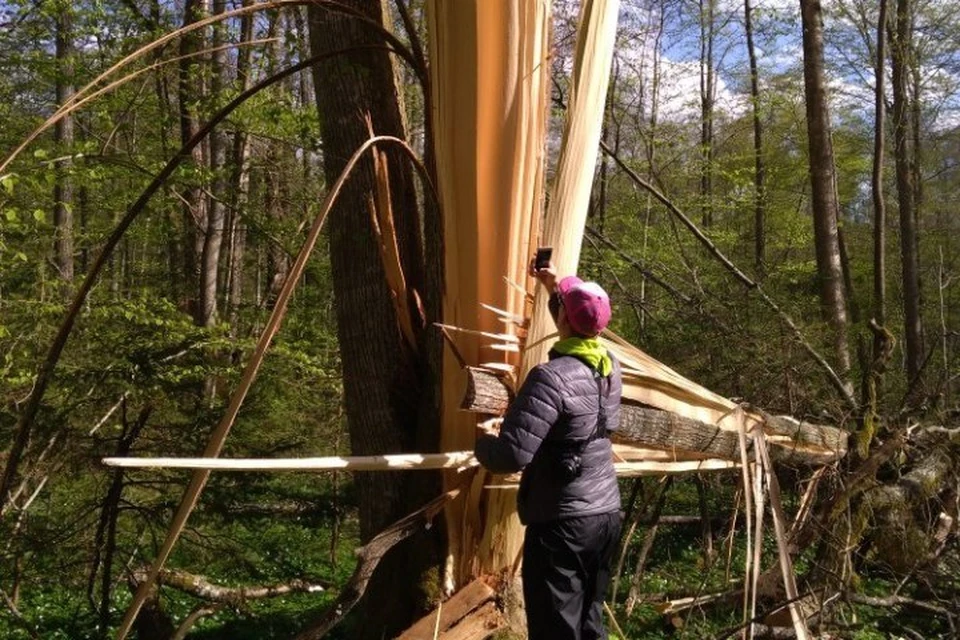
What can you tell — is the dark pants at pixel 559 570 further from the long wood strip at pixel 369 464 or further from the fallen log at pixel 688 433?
the fallen log at pixel 688 433

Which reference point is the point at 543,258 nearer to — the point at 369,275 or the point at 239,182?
the point at 369,275

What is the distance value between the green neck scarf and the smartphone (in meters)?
0.35

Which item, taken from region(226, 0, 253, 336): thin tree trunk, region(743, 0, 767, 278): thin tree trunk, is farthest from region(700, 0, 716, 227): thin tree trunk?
region(226, 0, 253, 336): thin tree trunk

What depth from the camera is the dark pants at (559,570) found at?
267 cm

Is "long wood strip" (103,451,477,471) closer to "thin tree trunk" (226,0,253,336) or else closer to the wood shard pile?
the wood shard pile

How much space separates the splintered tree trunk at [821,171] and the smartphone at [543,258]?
597 cm

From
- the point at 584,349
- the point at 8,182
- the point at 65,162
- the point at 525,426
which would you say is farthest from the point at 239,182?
the point at 525,426

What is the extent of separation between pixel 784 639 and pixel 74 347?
531 centimetres

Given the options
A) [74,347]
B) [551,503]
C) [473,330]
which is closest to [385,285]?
[473,330]

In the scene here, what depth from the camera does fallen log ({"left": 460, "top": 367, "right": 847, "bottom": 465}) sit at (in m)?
2.75

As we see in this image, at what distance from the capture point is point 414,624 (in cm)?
303

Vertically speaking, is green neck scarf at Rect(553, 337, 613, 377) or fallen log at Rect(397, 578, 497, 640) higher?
green neck scarf at Rect(553, 337, 613, 377)

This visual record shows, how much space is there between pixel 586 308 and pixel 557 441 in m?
0.46

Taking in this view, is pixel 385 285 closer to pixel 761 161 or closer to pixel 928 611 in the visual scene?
pixel 928 611
